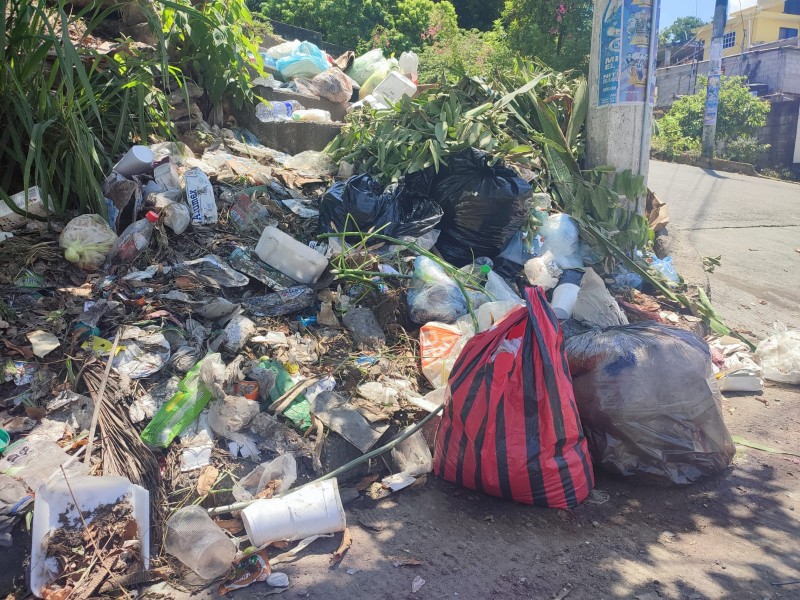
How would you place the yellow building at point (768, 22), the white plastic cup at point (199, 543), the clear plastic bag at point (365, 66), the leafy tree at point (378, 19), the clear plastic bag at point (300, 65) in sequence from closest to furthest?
1. the white plastic cup at point (199, 543)
2. the clear plastic bag at point (300, 65)
3. the clear plastic bag at point (365, 66)
4. the leafy tree at point (378, 19)
5. the yellow building at point (768, 22)

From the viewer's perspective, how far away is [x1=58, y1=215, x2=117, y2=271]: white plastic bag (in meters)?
2.86

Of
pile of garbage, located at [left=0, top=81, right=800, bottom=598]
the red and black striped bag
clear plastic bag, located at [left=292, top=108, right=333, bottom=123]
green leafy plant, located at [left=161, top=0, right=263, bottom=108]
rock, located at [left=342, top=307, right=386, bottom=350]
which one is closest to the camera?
pile of garbage, located at [left=0, top=81, right=800, bottom=598]

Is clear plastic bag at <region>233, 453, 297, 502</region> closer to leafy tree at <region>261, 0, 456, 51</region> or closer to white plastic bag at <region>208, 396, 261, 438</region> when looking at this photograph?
white plastic bag at <region>208, 396, 261, 438</region>

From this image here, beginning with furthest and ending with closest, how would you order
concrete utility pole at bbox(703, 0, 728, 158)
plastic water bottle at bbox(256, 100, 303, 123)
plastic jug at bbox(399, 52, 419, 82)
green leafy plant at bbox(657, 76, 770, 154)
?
1. green leafy plant at bbox(657, 76, 770, 154)
2. concrete utility pole at bbox(703, 0, 728, 158)
3. plastic jug at bbox(399, 52, 419, 82)
4. plastic water bottle at bbox(256, 100, 303, 123)

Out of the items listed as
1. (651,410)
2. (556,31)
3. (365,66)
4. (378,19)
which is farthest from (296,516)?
(378,19)

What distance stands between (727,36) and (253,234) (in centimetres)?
3561

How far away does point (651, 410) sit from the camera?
2.29 metres

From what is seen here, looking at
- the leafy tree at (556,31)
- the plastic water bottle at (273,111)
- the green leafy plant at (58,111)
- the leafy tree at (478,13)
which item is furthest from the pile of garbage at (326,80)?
the leafy tree at (478,13)

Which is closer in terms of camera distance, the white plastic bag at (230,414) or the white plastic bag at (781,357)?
the white plastic bag at (230,414)

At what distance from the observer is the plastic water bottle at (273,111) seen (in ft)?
15.4

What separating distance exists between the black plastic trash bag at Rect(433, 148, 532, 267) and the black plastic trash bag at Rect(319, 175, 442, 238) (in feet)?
0.36

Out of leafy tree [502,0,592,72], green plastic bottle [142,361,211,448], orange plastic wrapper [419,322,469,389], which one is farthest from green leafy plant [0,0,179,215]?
leafy tree [502,0,592,72]

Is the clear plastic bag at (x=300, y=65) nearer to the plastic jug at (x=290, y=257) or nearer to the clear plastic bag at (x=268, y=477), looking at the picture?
the plastic jug at (x=290, y=257)

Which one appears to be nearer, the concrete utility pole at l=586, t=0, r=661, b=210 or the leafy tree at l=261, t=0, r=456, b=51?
the concrete utility pole at l=586, t=0, r=661, b=210
